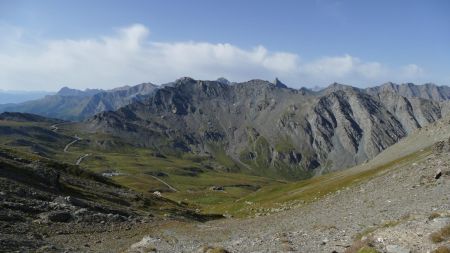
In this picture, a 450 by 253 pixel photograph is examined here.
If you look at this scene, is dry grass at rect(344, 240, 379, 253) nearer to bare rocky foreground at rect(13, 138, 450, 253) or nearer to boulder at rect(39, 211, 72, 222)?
bare rocky foreground at rect(13, 138, 450, 253)

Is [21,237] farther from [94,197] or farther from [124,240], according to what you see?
[94,197]

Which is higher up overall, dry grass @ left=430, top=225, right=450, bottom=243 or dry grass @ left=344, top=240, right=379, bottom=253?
dry grass @ left=430, top=225, right=450, bottom=243

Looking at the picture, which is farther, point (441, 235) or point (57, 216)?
point (57, 216)

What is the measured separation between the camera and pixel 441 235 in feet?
77.5

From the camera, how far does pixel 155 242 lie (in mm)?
41156

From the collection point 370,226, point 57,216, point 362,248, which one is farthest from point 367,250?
point 57,216

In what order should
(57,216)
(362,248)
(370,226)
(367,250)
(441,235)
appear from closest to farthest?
(367,250) → (362,248) → (441,235) → (370,226) → (57,216)

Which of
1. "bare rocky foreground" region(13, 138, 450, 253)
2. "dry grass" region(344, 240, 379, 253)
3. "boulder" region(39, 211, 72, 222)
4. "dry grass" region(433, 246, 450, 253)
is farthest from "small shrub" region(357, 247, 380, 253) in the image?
"boulder" region(39, 211, 72, 222)

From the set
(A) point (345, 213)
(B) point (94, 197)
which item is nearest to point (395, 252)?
(A) point (345, 213)

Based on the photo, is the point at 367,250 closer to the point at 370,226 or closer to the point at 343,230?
the point at 343,230

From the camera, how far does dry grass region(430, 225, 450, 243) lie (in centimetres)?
2339

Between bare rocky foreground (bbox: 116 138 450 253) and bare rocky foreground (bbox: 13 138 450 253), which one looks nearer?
bare rocky foreground (bbox: 116 138 450 253)

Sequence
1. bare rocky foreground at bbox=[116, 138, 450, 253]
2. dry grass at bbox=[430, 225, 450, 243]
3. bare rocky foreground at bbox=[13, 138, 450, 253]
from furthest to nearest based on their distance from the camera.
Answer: bare rocky foreground at bbox=[13, 138, 450, 253] → bare rocky foreground at bbox=[116, 138, 450, 253] → dry grass at bbox=[430, 225, 450, 243]

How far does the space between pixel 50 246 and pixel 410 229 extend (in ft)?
81.2
